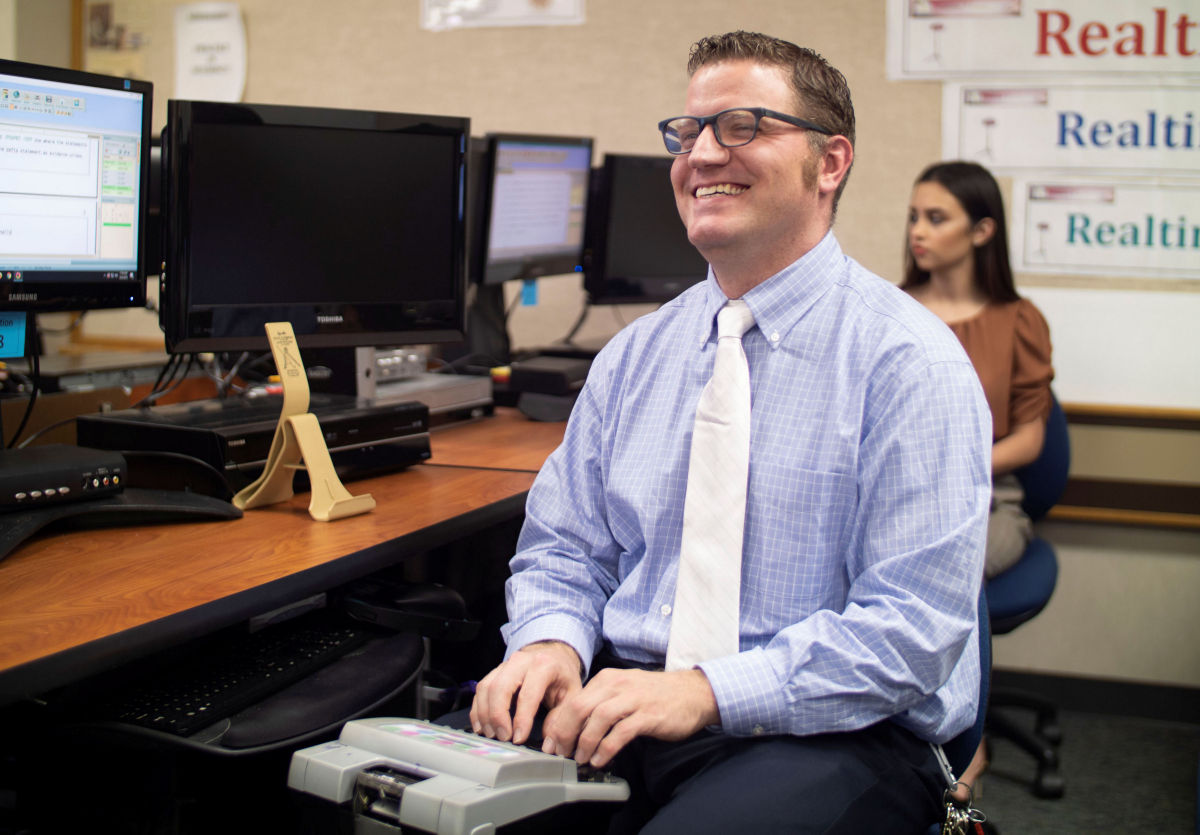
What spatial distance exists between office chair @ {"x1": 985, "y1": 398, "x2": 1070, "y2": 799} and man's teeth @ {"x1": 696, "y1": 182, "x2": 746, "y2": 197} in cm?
127

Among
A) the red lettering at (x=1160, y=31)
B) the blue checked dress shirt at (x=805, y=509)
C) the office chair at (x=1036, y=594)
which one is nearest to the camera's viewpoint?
the blue checked dress shirt at (x=805, y=509)

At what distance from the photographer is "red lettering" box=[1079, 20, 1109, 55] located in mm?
2674

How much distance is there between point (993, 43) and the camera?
2.75m

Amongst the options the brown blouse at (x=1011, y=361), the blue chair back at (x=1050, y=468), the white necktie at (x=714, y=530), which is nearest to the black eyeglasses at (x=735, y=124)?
the white necktie at (x=714, y=530)

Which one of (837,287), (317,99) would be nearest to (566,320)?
(317,99)

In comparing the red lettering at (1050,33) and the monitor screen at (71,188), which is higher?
the red lettering at (1050,33)

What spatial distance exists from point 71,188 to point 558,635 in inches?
36.0

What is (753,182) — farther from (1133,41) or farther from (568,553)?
(1133,41)

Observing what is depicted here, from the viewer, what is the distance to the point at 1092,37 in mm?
2682

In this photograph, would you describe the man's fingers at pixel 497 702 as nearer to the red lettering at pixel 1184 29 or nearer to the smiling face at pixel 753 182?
the smiling face at pixel 753 182

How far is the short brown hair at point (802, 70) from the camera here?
4.27ft

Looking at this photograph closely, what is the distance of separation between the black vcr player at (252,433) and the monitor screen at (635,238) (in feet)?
3.55

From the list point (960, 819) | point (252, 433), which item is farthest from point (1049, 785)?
point (252, 433)

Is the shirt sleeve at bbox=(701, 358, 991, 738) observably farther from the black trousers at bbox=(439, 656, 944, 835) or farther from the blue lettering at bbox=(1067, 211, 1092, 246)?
the blue lettering at bbox=(1067, 211, 1092, 246)
